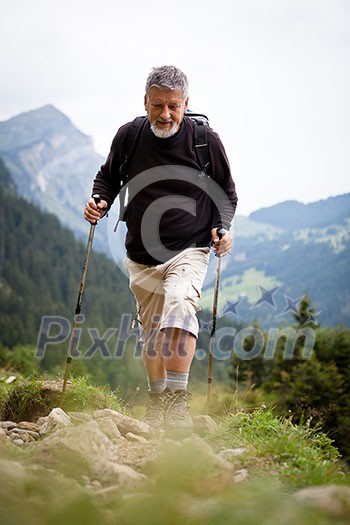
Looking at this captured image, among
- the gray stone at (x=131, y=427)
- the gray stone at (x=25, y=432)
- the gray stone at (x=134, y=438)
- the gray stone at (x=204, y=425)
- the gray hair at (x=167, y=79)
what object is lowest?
the gray stone at (x=25, y=432)

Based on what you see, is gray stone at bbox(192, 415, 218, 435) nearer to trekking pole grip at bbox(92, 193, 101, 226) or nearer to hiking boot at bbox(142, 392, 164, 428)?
hiking boot at bbox(142, 392, 164, 428)

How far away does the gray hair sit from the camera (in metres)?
6.21

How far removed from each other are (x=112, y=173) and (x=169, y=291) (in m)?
1.54

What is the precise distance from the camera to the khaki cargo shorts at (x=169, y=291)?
6177 mm

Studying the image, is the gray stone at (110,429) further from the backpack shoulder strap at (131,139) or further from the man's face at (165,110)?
the man's face at (165,110)

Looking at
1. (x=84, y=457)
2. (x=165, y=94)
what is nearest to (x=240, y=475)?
(x=84, y=457)

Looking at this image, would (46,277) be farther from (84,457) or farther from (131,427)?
(84,457)

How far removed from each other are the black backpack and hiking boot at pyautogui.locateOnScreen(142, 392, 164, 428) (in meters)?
1.83

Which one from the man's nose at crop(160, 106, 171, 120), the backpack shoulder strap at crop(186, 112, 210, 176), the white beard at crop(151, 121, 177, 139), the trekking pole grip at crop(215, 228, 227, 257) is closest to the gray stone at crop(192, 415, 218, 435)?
the trekking pole grip at crop(215, 228, 227, 257)

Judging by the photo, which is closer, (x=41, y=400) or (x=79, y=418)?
(x=79, y=418)

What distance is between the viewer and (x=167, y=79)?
245 inches

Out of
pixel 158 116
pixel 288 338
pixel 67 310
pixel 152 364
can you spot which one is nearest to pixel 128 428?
pixel 152 364

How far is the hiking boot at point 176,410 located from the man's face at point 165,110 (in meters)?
2.45

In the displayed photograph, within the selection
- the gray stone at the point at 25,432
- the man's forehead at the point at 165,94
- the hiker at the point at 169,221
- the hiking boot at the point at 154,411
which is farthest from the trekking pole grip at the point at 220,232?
the gray stone at the point at 25,432
